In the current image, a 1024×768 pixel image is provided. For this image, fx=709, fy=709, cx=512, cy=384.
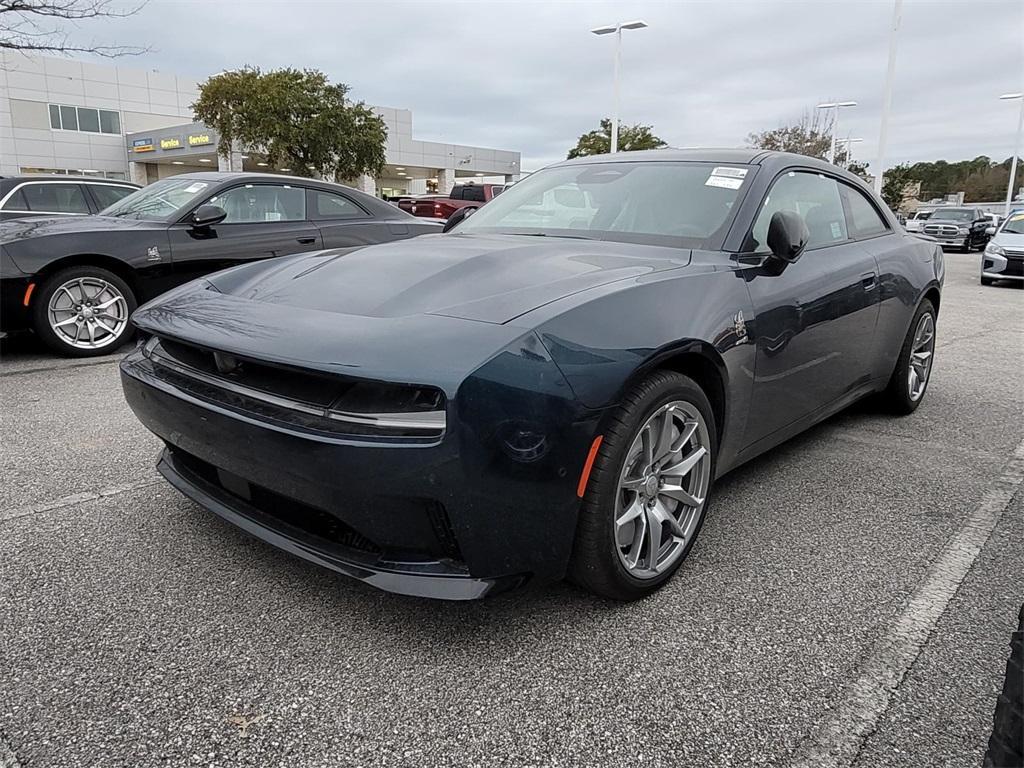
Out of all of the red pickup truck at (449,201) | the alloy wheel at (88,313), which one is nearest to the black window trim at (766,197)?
the alloy wheel at (88,313)

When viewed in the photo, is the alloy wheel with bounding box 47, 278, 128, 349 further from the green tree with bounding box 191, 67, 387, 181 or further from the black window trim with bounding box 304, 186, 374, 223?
the green tree with bounding box 191, 67, 387, 181

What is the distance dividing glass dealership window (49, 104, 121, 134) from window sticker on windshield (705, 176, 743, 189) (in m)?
50.6

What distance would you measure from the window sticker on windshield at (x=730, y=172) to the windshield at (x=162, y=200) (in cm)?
461

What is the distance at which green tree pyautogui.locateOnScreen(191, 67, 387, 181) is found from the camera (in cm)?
2902

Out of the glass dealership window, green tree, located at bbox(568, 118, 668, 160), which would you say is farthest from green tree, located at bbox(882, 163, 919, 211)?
the glass dealership window

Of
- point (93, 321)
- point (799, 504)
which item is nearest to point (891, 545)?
point (799, 504)

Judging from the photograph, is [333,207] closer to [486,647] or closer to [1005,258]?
[486,647]

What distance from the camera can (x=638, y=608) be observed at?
224 centimetres

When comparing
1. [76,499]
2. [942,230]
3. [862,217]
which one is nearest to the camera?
[76,499]

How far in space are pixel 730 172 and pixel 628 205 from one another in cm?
45

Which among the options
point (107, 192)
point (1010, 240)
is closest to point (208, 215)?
point (107, 192)

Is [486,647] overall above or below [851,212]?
below

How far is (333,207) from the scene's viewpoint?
6793 mm

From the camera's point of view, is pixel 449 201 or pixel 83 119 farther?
pixel 83 119
